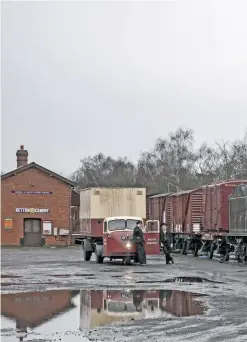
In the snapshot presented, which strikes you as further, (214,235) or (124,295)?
(214,235)

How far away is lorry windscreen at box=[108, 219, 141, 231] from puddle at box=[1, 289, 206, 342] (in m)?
11.8

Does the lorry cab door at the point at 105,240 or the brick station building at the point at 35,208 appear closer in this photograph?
the lorry cab door at the point at 105,240

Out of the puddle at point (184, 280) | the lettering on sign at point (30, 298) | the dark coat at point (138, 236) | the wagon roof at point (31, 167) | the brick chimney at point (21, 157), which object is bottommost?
the puddle at point (184, 280)

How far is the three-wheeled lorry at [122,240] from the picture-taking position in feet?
90.9

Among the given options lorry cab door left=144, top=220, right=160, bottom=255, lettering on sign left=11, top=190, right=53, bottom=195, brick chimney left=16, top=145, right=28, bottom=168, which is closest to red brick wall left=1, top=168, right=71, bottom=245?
lettering on sign left=11, top=190, right=53, bottom=195

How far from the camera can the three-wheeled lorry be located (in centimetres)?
2770

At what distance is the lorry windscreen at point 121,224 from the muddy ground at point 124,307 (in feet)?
21.7

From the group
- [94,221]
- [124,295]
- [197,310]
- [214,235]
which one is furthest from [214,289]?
[214,235]

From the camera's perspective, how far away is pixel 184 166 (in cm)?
10088

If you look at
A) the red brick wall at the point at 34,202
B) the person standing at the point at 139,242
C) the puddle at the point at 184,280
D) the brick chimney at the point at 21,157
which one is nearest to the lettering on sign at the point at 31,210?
the red brick wall at the point at 34,202

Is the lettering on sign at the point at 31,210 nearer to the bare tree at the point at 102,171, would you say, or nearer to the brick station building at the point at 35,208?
the brick station building at the point at 35,208

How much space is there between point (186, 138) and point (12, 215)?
1959 inches

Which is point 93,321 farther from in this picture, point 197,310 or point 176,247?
point 176,247

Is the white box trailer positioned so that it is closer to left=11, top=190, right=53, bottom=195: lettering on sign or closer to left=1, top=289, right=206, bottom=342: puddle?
left=1, top=289, right=206, bottom=342: puddle
